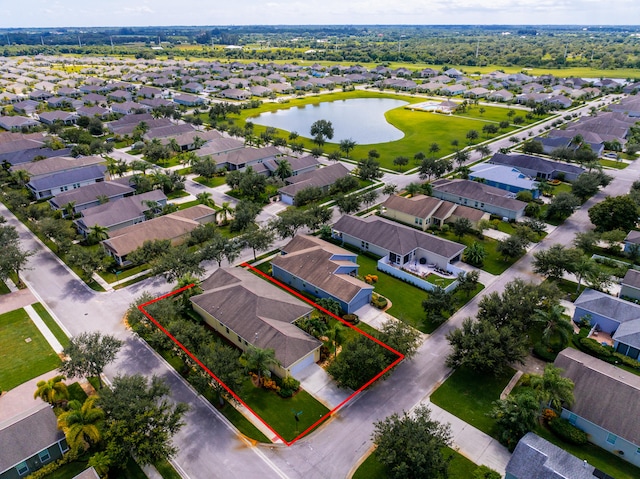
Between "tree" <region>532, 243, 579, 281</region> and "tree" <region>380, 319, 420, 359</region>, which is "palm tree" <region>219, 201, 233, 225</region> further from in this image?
"tree" <region>532, 243, 579, 281</region>

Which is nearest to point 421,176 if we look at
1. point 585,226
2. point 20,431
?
point 585,226

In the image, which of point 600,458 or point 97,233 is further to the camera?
point 97,233

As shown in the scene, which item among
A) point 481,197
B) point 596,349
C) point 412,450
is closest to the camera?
point 412,450

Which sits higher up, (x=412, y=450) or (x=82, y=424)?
(x=412, y=450)

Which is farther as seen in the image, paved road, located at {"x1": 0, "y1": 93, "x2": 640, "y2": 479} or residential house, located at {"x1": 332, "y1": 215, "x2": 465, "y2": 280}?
residential house, located at {"x1": 332, "y1": 215, "x2": 465, "y2": 280}

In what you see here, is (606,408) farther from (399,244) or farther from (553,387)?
(399,244)

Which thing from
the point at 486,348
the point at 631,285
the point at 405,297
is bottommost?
the point at 405,297

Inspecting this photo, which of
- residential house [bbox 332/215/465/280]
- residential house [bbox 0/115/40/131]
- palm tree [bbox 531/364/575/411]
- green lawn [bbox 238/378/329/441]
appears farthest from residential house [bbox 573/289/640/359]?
residential house [bbox 0/115/40/131]

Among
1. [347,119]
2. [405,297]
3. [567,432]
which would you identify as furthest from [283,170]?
[347,119]
